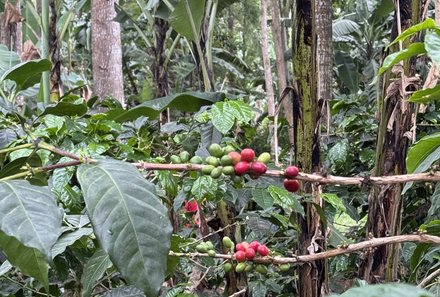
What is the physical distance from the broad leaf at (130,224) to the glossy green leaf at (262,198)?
0.53 m

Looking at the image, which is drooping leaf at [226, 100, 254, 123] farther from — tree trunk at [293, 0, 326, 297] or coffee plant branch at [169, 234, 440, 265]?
coffee plant branch at [169, 234, 440, 265]

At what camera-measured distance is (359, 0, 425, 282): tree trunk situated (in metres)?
1.22

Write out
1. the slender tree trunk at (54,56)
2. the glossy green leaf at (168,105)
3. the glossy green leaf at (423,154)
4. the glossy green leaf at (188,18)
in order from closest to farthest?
the glossy green leaf at (423,154), the glossy green leaf at (168,105), the glossy green leaf at (188,18), the slender tree trunk at (54,56)

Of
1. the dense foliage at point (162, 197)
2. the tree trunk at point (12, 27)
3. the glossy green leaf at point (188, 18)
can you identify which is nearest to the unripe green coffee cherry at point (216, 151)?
the dense foliage at point (162, 197)

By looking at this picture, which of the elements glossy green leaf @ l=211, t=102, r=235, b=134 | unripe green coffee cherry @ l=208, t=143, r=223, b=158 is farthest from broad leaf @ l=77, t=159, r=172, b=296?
glossy green leaf @ l=211, t=102, r=235, b=134

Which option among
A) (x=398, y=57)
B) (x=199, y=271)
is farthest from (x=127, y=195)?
(x=199, y=271)

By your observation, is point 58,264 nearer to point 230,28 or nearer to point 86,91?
point 86,91

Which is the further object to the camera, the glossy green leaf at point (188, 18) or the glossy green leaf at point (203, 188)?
the glossy green leaf at point (188, 18)

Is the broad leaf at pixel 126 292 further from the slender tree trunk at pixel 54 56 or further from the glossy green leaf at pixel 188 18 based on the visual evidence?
the slender tree trunk at pixel 54 56

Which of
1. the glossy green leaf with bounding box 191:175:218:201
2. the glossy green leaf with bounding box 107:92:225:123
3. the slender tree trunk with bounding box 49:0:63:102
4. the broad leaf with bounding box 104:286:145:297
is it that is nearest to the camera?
the broad leaf with bounding box 104:286:145:297

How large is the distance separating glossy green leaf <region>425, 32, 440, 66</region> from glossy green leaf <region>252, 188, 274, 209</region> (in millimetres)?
570

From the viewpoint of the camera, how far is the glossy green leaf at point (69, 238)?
0.87 metres

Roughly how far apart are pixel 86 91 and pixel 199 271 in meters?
3.13

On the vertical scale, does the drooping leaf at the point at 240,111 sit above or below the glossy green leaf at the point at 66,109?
below
